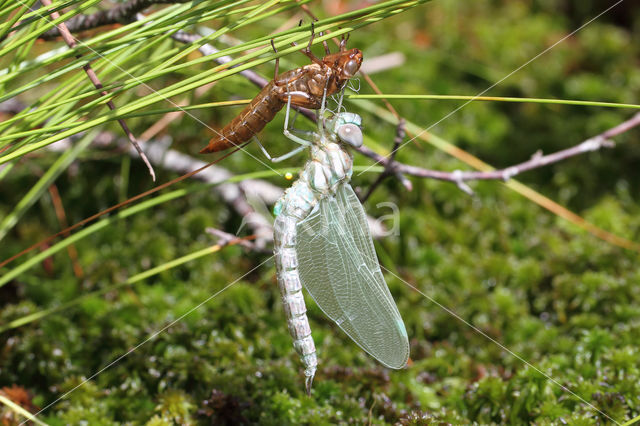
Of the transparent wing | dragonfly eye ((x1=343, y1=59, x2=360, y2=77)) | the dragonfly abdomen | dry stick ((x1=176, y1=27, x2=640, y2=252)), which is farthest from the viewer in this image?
dry stick ((x1=176, y1=27, x2=640, y2=252))

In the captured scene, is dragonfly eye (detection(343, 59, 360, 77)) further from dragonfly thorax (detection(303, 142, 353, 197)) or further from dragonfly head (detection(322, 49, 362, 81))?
dragonfly thorax (detection(303, 142, 353, 197))

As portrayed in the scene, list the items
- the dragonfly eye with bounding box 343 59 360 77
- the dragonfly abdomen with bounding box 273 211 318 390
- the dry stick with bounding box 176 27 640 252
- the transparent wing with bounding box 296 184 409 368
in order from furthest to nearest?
the dry stick with bounding box 176 27 640 252
the transparent wing with bounding box 296 184 409 368
the dragonfly abdomen with bounding box 273 211 318 390
the dragonfly eye with bounding box 343 59 360 77

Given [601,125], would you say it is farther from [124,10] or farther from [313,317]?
[124,10]

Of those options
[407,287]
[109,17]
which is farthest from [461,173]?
[109,17]

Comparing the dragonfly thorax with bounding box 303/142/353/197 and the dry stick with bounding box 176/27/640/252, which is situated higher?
the dragonfly thorax with bounding box 303/142/353/197

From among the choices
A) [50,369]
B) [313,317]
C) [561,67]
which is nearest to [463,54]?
[561,67]

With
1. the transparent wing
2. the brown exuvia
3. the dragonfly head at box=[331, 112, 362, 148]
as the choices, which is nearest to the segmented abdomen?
the brown exuvia

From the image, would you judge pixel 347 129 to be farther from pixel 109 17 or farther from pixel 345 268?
pixel 109 17

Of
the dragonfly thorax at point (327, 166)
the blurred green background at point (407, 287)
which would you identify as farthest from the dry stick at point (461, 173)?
the dragonfly thorax at point (327, 166)
